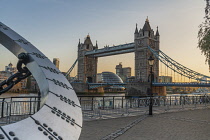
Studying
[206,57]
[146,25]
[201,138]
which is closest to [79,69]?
[146,25]

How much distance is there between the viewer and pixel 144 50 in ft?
172

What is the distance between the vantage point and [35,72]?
266cm

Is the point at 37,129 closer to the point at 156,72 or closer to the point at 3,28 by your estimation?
the point at 3,28

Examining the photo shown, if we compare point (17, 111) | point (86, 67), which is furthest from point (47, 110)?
point (86, 67)

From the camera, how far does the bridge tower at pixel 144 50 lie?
169 ft

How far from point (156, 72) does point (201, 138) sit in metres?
48.7

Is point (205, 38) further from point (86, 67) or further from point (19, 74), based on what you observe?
point (86, 67)

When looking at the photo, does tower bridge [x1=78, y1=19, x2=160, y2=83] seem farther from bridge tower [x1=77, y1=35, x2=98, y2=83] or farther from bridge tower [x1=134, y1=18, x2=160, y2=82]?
A: bridge tower [x1=77, y1=35, x2=98, y2=83]

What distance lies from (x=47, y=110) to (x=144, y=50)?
170 ft

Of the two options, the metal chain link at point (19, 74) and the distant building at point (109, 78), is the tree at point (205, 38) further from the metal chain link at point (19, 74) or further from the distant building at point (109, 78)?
the distant building at point (109, 78)

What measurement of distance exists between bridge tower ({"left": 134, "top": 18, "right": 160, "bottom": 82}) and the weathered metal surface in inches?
1927

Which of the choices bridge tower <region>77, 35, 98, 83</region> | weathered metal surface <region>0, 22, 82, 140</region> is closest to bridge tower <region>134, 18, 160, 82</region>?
bridge tower <region>77, 35, 98, 83</region>

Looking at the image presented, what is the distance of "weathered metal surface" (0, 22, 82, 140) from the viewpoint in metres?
1.59

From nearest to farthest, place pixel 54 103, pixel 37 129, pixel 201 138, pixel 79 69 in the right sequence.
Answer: pixel 37 129 < pixel 54 103 < pixel 201 138 < pixel 79 69
